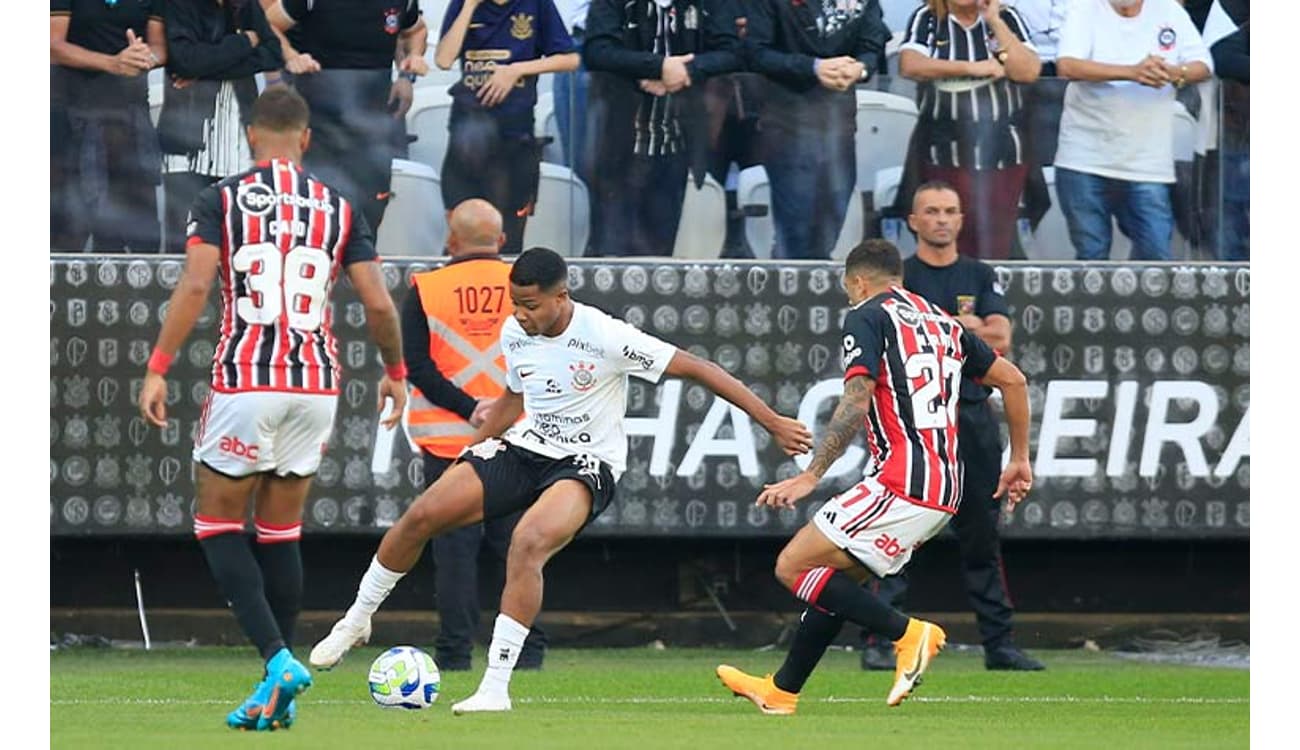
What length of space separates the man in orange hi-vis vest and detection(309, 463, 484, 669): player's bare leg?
1.66 m

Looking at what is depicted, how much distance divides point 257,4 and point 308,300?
4300 millimetres

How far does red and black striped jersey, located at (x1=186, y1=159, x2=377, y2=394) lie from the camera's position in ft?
28.2

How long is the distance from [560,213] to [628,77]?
0.80 meters

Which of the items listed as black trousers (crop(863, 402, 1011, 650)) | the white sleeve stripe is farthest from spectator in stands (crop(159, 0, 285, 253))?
black trousers (crop(863, 402, 1011, 650))

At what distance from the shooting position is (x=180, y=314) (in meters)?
8.46

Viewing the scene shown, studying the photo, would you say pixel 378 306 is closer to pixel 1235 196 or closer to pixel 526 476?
pixel 526 476

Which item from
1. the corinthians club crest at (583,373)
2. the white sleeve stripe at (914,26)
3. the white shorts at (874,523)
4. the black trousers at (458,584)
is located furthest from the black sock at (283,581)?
the white sleeve stripe at (914,26)

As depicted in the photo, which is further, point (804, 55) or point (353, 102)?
point (804, 55)

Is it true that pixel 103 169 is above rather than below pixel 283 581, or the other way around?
above

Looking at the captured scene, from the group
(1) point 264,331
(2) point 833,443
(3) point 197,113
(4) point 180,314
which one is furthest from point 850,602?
(3) point 197,113

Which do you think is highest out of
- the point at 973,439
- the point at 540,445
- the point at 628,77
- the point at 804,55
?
the point at 804,55

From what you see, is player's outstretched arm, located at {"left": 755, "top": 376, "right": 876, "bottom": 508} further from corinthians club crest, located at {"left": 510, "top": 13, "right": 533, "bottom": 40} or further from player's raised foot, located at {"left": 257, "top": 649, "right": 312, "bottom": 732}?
corinthians club crest, located at {"left": 510, "top": 13, "right": 533, "bottom": 40}

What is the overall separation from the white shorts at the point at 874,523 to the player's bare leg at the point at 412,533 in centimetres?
138
